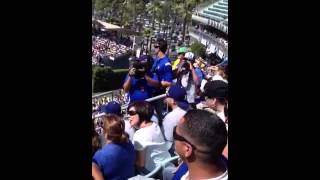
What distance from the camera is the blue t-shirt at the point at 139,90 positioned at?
3.18 m

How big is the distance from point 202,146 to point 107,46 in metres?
1.04

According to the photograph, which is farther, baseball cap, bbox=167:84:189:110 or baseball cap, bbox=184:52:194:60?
baseball cap, bbox=184:52:194:60

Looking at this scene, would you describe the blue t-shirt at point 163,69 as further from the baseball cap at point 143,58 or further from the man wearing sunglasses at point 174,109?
the man wearing sunglasses at point 174,109

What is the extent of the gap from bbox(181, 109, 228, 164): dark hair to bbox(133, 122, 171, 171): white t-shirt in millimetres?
453

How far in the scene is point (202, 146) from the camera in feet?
6.35

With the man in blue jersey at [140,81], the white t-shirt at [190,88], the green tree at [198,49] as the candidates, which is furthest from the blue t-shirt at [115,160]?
the green tree at [198,49]

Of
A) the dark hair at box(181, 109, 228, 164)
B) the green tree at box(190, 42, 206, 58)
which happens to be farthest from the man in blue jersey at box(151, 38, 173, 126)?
the dark hair at box(181, 109, 228, 164)

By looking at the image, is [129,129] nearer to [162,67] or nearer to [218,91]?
[218,91]

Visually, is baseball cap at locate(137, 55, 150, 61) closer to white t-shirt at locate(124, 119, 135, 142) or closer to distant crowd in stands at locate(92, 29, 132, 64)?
distant crowd in stands at locate(92, 29, 132, 64)

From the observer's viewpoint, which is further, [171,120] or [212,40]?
[212,40]

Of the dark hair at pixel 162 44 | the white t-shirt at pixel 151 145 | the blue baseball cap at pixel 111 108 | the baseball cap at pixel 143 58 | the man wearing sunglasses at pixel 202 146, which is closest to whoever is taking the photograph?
the man wearing sunglasses at pixel 202 146

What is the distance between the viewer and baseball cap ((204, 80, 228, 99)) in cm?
262

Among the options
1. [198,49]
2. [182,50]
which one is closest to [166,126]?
[182,50]
